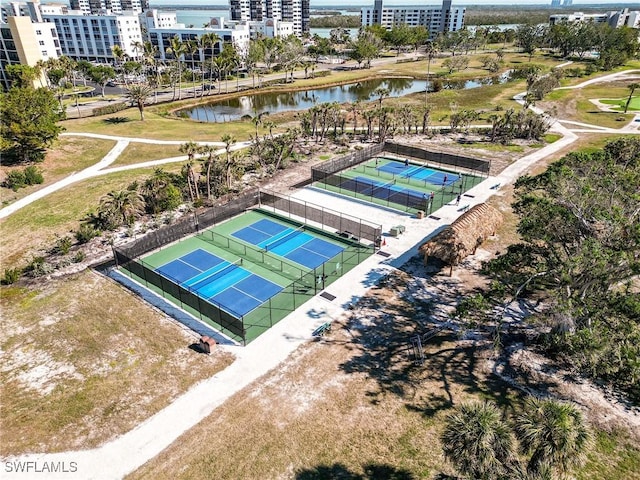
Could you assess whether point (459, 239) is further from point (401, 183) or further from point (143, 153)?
point (143, 153)

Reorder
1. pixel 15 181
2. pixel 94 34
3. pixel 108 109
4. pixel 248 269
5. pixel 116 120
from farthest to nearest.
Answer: pixel 94 34 → pixel 108 109 → pixel 116 120 → pixel 15 181 → pixel 248 269

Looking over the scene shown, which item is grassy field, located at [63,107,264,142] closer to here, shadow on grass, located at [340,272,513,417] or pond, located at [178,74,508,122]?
pond, located at [178,74,508,122]

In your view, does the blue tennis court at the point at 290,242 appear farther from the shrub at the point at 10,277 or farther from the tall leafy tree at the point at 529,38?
the tall leafy tree at the point at 529,38

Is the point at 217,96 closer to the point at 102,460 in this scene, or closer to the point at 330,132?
the point at 330,132

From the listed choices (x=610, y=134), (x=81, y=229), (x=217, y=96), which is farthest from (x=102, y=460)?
(x=217, y=96)

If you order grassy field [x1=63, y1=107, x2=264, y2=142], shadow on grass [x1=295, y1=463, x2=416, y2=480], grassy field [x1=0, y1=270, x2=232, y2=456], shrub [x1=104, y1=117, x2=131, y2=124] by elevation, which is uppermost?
shrub [x1=104, y1=117, x2=131, y2=124]

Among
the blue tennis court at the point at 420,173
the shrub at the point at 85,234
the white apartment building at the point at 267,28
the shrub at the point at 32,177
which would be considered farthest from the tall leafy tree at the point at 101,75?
the white apartment building at the point at 267,28

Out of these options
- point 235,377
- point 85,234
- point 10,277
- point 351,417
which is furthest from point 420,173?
point 10,277

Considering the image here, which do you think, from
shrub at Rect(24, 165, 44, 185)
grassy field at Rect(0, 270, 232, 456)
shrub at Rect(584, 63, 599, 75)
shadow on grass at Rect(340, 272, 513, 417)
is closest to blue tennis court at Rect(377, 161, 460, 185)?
A: shadow on grass at Rect(340, 272, 513, 417)
